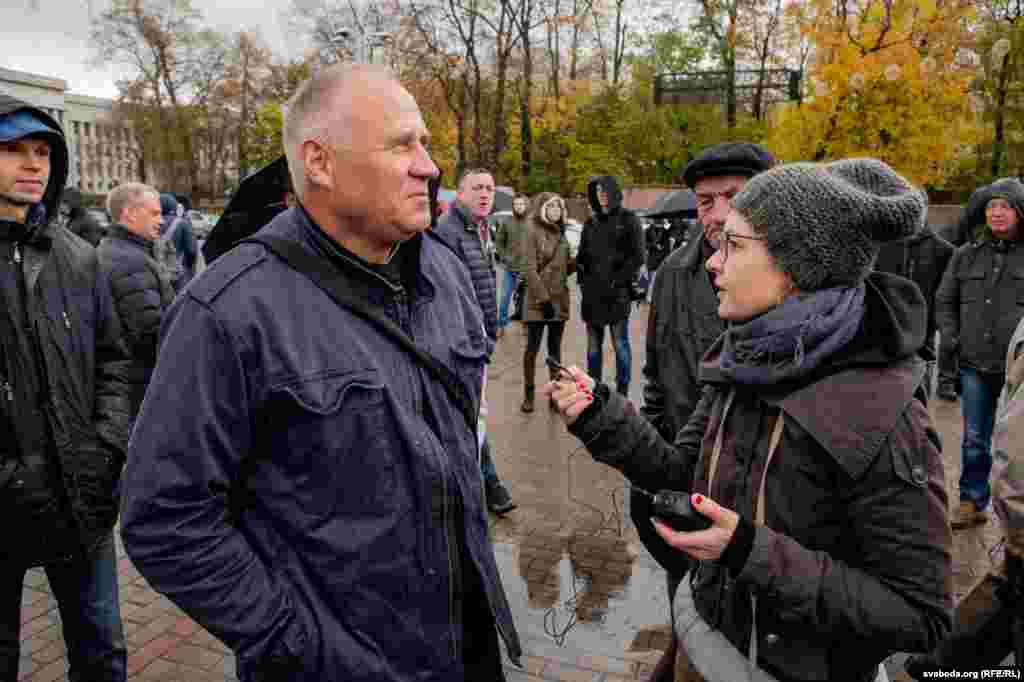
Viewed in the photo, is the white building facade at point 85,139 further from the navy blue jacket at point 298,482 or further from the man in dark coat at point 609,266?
the navy blue jacket at point 298,482

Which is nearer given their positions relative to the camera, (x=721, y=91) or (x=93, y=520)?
(x=93, y=520)

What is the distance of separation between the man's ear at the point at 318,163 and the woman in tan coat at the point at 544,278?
6078mm

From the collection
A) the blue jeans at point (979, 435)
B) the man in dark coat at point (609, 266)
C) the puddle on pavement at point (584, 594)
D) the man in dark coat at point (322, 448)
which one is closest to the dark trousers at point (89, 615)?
the man in dark coat at point (322, 448)

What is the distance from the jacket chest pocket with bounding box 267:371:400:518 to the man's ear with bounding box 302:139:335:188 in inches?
18.3

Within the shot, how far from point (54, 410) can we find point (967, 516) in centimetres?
519

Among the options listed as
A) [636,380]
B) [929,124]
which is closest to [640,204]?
[929,124]

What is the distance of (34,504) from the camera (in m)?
2.66

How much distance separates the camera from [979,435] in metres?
5.33

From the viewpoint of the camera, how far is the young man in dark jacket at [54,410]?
105 inches

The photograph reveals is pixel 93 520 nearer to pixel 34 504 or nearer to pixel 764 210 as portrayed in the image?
pixel 34 504

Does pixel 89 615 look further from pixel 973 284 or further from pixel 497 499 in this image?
pixel 973 284

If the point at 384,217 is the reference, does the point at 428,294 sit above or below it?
below

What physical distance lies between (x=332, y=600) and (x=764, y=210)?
131cm

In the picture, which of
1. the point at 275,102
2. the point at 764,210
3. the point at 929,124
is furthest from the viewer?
the point at 275,102
